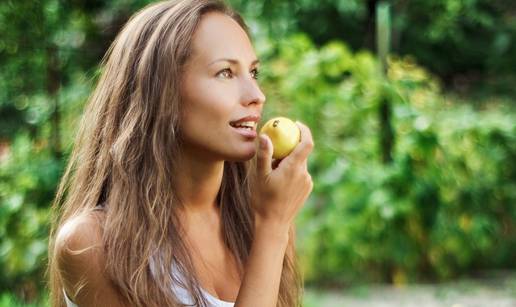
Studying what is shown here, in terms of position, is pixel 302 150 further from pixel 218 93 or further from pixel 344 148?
pixel 344 148

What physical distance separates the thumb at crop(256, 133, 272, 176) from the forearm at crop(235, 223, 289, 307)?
98 millimetres

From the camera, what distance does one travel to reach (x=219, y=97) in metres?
1.62

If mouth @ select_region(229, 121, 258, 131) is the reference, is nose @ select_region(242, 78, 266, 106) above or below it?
above

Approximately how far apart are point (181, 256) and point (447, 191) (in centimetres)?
386

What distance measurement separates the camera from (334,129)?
17.6 feet

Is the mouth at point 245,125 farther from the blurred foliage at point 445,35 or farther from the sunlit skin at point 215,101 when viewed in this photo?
the blurred foliage at point 445,35

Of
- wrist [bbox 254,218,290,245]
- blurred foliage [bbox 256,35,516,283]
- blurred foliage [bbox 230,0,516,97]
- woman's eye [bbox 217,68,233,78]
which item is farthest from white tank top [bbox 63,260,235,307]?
blurred foliage [bbox 230,0,516,97]

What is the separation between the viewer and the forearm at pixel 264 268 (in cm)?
159

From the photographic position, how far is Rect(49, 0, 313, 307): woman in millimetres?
1600

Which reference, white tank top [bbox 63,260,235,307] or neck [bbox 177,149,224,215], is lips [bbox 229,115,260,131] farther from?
white tank top [bbox 63,260,235,307]

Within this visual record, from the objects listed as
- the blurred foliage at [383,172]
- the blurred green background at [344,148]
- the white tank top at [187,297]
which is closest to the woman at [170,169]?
the white tank top at [187,297]

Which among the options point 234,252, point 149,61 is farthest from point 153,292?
point 149,61

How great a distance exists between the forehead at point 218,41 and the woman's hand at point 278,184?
0.16 m

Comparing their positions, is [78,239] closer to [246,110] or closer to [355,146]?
[246,110]
